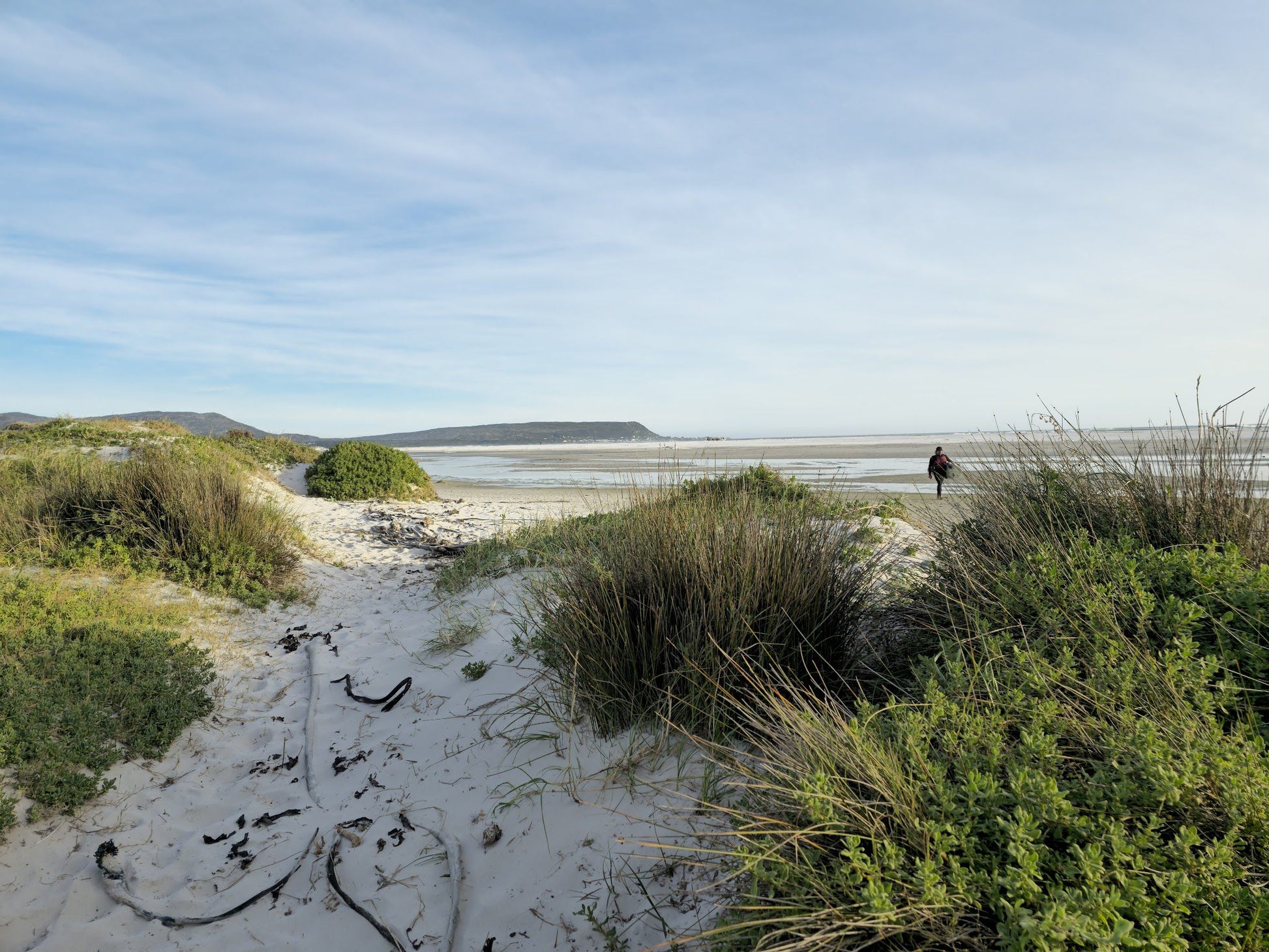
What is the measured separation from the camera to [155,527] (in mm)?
7066

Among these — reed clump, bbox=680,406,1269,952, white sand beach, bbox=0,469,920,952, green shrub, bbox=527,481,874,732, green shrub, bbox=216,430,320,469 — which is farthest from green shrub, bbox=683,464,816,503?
green shrub, bbox=216,430,320,469

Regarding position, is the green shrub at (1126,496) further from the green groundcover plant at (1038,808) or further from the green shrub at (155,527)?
the green shrub at (155,527)

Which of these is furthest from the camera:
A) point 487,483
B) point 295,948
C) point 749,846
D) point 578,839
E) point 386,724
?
point 487,483

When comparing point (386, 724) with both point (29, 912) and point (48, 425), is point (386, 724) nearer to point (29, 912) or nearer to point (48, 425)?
point (29, 912)

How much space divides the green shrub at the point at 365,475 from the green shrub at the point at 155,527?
579 cm

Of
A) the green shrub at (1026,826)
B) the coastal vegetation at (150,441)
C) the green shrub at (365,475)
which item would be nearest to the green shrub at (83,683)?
the green shrub at (1026,826)

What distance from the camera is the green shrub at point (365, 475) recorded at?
13875 millimetres

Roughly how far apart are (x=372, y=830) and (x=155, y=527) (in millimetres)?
5410

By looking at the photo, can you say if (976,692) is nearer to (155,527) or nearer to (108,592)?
(108,592)

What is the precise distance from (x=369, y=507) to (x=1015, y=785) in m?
12.6

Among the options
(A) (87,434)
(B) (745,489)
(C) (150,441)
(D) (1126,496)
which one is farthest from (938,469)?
(A) (87,434)

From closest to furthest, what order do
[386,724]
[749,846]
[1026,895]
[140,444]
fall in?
[1026,895], [749,846], [386,724], [140,444]

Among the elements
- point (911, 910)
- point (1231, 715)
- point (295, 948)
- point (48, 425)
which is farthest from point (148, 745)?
point (48, 425)

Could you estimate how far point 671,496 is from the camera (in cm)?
411
